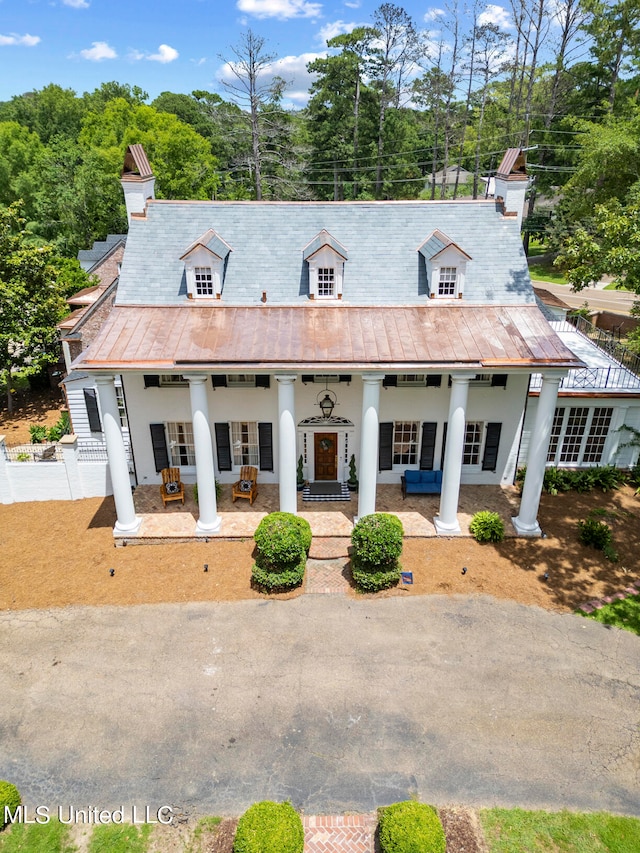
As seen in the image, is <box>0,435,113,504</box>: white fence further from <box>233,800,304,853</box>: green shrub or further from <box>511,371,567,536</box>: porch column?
<box>511,371,567,536</box>: porch column

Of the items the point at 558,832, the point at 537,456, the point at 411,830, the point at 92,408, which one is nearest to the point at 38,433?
the point at 92,408

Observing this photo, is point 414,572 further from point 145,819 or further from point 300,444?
point 145,819

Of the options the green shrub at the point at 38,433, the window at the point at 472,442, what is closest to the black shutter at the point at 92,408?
the green shrub at the point at 38,433

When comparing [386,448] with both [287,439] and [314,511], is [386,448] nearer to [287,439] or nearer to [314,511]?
[314,511]

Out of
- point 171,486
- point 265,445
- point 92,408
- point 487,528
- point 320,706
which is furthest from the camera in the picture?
point 92,408

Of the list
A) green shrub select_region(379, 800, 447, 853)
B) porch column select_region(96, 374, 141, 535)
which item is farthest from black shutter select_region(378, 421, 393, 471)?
green shrub select_region(379, 800, 447, 853)

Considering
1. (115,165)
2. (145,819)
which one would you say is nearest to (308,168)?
(115,165)

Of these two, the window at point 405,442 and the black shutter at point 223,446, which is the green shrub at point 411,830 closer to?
the window at point 405,442
